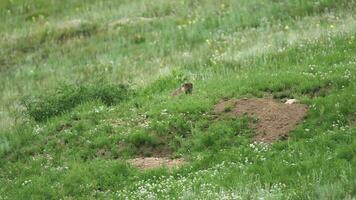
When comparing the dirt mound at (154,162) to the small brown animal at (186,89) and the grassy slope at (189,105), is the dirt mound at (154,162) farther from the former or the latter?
the small brown animal at (186,89)

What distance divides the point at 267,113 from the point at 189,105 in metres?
1.68

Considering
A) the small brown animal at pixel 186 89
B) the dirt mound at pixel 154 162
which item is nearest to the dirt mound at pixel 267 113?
the small brown animal at pixel 186 89

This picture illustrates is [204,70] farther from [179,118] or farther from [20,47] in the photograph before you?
[20,47]

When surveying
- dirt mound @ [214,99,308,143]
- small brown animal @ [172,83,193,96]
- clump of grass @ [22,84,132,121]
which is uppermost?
dirt mound @ [214,99,308,143]

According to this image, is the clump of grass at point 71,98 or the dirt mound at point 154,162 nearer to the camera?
the dirt mound at point 154,162

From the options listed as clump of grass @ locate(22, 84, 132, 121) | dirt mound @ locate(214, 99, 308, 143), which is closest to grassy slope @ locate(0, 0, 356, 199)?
clump of grass @ locate(22, 84, 132, 121)

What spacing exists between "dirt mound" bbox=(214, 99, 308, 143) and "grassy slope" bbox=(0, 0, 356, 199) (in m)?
0.21

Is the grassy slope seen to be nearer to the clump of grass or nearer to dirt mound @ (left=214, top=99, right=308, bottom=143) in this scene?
the clump of grass

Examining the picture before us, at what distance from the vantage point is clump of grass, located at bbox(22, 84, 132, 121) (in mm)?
13758

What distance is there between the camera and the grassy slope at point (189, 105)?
894 centimetres

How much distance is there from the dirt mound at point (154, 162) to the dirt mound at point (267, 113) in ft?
4.63

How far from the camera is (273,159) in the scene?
9.24 m

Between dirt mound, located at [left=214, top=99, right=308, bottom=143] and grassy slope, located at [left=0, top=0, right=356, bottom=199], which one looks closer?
grassy slope, located at [left=0, top=0, right=356, bottom=199]

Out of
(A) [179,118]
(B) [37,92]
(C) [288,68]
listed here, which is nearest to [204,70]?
(C) [288,68]
